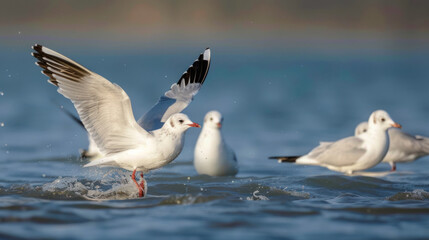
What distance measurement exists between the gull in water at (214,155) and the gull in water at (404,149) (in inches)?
100

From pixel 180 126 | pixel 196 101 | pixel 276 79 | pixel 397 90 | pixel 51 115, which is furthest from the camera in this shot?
pixel 276 79

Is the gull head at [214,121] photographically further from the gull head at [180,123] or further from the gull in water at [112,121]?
the gull head at [180,123]

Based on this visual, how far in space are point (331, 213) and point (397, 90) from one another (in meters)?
19.4

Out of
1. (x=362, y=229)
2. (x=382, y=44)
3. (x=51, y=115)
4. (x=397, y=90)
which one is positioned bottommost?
(x=362, y=229)

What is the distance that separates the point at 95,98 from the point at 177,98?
148cm

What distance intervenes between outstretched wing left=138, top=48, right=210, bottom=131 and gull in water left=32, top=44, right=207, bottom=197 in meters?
0.42

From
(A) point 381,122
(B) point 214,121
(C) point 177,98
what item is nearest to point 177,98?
(C) point 177,98

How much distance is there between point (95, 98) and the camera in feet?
22.8

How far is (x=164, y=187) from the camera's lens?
8.18 metres

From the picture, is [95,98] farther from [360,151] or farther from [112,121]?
[360,151]

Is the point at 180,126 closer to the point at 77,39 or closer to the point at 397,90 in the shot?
the point at 397,90

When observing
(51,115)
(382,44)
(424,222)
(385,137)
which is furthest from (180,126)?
(382,44)

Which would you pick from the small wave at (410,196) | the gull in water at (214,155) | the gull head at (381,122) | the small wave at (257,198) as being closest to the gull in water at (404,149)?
the gull head at (381,122)

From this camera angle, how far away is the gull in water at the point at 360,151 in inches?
368
